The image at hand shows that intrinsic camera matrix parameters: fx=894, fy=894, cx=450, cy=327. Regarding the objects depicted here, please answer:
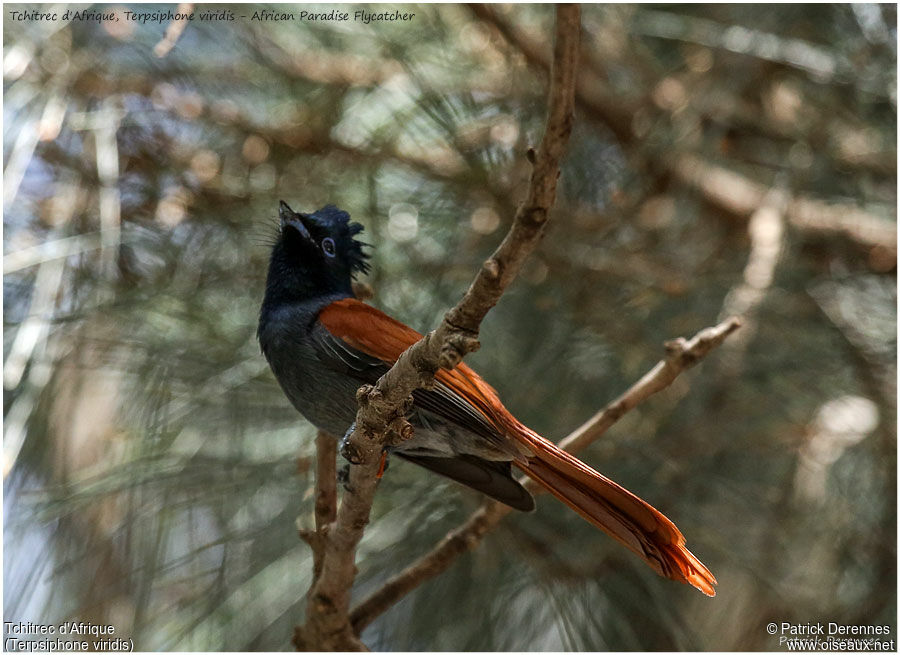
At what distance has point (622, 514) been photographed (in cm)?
174

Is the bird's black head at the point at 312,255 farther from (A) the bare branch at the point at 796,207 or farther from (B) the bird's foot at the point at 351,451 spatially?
(A) the bare branch at the point at 796,207

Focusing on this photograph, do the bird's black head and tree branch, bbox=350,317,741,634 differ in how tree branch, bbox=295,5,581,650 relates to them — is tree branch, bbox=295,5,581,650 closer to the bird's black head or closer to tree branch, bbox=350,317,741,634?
tree branch, bbox=350,317,741,634

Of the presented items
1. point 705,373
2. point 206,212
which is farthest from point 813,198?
point 206,212

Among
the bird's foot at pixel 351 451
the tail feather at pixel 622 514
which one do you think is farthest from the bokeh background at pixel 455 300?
the bird's foot at pixel 351 451

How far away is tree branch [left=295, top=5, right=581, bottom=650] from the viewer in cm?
113

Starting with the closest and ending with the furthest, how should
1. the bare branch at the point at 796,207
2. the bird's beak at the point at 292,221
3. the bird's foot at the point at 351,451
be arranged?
the bird's foot at the point at 351,451, the bird's beak at the point at 292,221, the bare branch at the point at 796,207

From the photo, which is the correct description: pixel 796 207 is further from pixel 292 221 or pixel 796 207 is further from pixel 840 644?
pixel 292 221

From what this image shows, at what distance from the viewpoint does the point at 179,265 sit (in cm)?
257

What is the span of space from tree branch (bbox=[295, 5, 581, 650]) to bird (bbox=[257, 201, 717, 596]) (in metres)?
0.15

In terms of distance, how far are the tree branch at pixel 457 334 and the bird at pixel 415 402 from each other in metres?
0.15

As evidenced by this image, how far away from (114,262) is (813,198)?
7.21 feet

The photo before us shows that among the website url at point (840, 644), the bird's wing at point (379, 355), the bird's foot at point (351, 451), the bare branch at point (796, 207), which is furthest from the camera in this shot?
the bare branch at point (796, 207)

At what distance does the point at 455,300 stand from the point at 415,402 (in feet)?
2.32

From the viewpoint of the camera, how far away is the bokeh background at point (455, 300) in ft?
7.61
